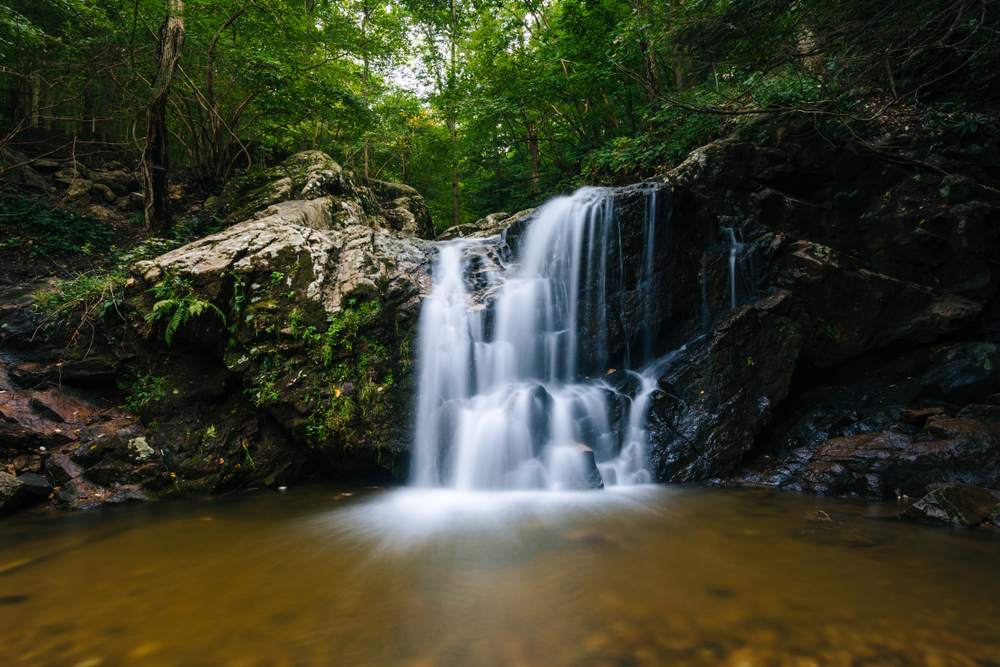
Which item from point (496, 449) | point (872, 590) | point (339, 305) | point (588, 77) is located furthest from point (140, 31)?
point (872, 590)

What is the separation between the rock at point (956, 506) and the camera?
11.8 ft

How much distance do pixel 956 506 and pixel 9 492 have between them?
8.59 meters

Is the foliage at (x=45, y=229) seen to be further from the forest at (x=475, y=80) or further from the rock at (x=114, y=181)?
the rock at (x=114, y=181)

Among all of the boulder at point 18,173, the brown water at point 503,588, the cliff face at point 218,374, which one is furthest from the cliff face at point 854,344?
the boulder at point 18,173

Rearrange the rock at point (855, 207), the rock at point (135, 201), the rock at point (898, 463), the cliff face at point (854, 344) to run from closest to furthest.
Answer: the rock at point (898, 463), the cliff face at point (854, 344), the rock at point (855, 207), the rock at point (135, 201)

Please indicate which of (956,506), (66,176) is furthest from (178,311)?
(956,506)

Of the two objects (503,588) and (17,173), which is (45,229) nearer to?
(17,173)

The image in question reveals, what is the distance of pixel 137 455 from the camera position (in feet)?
16.1

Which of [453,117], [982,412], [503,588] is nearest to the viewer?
[503,588]

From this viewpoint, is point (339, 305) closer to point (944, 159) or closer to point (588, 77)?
point (588, 77)

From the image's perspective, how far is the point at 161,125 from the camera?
7223 mm

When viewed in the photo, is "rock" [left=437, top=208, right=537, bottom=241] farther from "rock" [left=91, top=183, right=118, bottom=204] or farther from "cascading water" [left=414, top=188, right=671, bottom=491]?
"rock" [left=91, top=183, right=118, bottom=204]

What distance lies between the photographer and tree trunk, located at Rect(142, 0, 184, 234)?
6832 mm

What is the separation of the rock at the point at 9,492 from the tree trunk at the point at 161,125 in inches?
184
